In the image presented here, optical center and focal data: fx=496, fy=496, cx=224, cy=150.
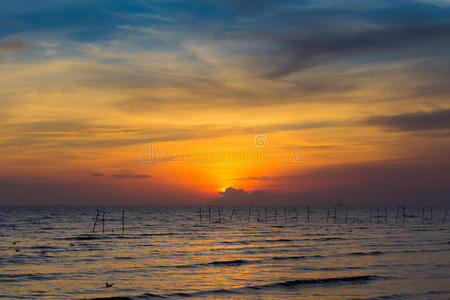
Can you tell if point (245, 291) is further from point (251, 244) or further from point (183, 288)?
point (251, 244)

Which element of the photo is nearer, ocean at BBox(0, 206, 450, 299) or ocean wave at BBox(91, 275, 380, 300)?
ocean wave at BBox(91, 275, 380, 300)

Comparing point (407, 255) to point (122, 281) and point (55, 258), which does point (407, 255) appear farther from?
point (55, 258)

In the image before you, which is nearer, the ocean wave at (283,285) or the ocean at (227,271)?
the ocean wave at (283,285)

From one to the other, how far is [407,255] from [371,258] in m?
3.96

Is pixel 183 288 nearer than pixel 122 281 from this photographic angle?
Yes

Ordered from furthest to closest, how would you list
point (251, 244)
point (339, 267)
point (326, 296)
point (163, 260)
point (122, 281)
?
point (251, 244) < point (163, 260) < point (339, 267) < point (122, 281) < point (326, 296)

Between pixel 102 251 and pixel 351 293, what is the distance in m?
30.8

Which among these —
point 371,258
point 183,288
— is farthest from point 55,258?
point 371,258

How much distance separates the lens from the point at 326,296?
29234mm

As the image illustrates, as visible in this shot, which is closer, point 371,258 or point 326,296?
point 326,296

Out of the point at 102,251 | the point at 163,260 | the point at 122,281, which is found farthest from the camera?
the point at 102,251

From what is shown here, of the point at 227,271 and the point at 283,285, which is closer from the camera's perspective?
the point at 283,285

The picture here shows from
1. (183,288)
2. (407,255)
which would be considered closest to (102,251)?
(183,288)

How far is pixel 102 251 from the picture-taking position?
173 feet
